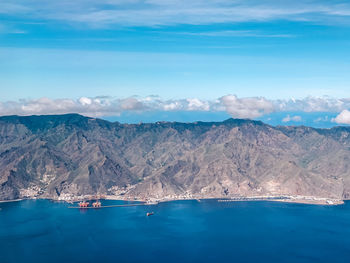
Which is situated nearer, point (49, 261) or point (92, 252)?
point (49, 261)

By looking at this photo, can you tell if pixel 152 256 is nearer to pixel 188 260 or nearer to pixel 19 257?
pixel 188 260

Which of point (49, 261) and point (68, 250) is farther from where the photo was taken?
point (68, 250)

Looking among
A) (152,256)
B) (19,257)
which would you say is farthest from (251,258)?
(19,257)

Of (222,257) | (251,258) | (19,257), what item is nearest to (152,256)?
(222,257)

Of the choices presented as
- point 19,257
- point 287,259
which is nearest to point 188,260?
point 287,259

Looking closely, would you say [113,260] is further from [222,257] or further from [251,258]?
[251,258]

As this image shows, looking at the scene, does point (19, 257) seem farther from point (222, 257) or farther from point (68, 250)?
point (222, 257)

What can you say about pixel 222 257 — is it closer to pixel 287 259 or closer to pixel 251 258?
pixel 251 258
